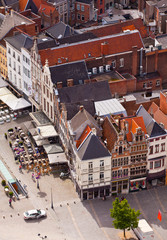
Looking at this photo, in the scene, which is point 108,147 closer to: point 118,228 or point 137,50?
point 118,228

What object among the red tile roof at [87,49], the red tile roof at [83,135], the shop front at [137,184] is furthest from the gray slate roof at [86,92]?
the shop front at [137,184]

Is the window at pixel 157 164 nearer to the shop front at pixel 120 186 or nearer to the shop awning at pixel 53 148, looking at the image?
the shop front at pixel 120 186

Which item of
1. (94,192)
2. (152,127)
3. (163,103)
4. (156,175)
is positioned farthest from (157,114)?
(94,192)

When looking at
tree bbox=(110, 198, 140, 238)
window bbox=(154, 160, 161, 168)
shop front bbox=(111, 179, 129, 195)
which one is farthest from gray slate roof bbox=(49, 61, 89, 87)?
tree bbox=(110, 198, 140, 238)

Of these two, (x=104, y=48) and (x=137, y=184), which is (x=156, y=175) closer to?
(x=137, y=184)

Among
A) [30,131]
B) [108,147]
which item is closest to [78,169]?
[108,147]
